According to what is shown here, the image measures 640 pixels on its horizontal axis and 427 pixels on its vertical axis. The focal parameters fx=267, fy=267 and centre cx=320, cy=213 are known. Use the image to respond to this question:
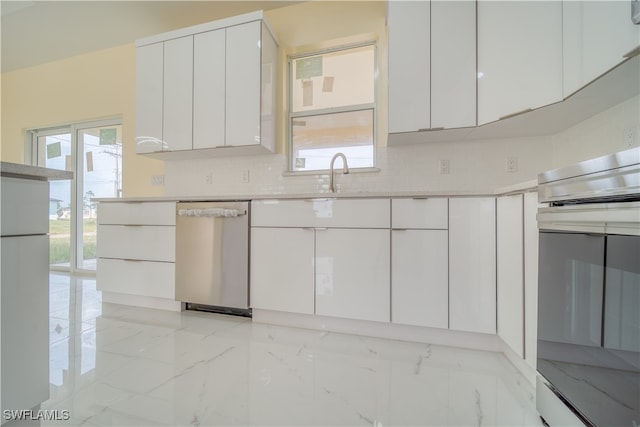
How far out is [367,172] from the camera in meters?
2.24

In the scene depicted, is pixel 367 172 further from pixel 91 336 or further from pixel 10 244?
pixel 91 336

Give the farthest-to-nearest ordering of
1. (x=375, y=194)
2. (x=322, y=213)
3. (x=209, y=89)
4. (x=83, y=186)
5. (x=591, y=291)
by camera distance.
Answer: (x=83, y=186) → (x=209, y=89) → (x=322, y=213) → (x=375, y=194) → (x=591, y=291)

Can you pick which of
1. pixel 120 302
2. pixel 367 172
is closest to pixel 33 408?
pixel 120 302

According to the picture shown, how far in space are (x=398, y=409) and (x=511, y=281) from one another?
2.65 ft

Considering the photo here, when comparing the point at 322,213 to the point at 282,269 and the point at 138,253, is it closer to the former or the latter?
the point at 282,269

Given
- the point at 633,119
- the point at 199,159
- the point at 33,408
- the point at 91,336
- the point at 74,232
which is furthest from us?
the point at 74,232

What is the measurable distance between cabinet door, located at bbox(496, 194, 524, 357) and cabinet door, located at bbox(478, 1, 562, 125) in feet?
2.05

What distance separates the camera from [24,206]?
2.68 feet

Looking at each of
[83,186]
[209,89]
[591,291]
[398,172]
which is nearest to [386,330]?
[591,291]

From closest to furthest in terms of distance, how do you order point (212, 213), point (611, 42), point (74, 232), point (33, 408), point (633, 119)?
1. point (33, 408)
2. point (611, 42)
3. point (633, 119)
4. point (212, 213)
5. point (74, 232)

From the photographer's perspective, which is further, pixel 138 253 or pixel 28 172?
pixel 138 253

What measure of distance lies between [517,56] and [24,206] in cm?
237

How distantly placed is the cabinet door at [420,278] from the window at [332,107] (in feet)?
3.07

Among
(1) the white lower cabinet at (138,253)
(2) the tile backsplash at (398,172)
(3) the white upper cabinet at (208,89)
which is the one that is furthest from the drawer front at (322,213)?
(1) the white lower cabinet at (138,253)
